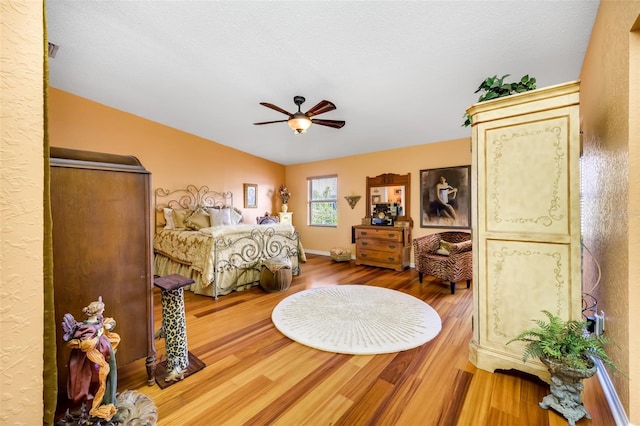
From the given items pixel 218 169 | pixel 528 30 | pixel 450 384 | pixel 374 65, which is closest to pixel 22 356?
pixel 450 384

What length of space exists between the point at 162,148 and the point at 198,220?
158cm

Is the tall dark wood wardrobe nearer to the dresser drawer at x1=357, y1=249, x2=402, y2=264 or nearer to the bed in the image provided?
the bed

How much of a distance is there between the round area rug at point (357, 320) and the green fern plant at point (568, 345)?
2.96ft

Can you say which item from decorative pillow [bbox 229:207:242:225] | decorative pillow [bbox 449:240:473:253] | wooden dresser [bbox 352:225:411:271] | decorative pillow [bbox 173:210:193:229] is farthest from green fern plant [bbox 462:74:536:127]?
decorative pillow [bbox 173:210:193:229]

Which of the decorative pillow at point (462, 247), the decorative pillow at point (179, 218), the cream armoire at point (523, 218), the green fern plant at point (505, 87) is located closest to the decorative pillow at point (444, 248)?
the decorative pillow at point (462, 247)

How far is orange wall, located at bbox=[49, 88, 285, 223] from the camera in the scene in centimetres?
379

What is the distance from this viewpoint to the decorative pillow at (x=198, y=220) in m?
4.46

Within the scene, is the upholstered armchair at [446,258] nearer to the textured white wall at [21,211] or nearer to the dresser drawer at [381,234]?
the dresser drawer at [381,234]

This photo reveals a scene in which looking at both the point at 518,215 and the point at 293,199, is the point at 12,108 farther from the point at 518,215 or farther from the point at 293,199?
the point at 293,199

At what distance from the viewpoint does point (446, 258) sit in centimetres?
367

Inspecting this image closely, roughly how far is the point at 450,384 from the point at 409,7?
2.79 metres

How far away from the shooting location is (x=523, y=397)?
156 cm

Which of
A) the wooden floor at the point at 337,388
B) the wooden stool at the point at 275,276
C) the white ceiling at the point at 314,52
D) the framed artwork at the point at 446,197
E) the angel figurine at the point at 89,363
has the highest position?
the white ceiling at the point at 314,52

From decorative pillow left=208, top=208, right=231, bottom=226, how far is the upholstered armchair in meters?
3.42
